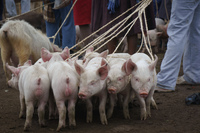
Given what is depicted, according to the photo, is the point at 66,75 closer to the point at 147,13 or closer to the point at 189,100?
the point at 189,100

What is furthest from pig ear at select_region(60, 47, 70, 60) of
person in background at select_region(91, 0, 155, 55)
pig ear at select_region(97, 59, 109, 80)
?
person in background at select_region(91, 0, 155, 55)

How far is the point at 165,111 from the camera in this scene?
12.6 feet

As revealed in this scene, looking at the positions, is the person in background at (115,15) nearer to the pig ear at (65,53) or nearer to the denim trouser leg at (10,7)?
the pig ear at (65,53)

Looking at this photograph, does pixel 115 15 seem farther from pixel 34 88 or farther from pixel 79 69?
pixel 34 88

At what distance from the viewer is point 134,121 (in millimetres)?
3391

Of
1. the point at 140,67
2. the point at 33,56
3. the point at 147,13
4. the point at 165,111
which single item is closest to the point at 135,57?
the point at 140,67

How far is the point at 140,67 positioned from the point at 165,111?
33.8 inches

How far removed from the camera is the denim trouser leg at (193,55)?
491cm

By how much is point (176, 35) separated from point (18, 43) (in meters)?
2.60

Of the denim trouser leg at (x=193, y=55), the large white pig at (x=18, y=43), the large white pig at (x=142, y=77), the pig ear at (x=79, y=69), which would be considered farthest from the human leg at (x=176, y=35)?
the large white pig at (x=18, y=43)

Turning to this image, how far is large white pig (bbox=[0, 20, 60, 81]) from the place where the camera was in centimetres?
524

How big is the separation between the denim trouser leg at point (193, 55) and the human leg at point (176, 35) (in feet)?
1.16

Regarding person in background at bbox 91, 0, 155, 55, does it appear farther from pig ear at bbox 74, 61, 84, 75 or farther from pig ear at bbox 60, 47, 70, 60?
pig ear at bbox 74, 61, 84, 75

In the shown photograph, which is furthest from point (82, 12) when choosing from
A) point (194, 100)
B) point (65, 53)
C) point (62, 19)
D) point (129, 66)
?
point (129, 66)
